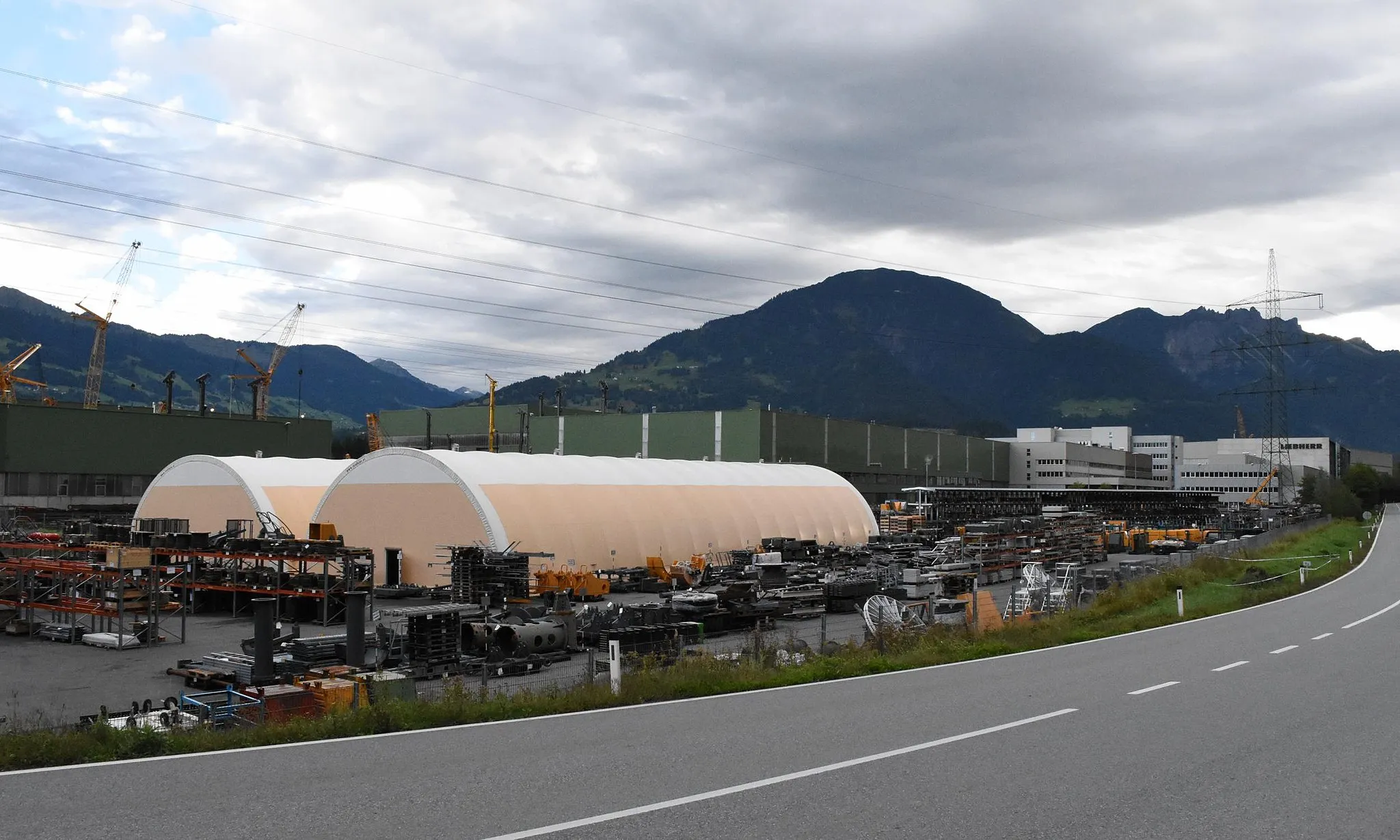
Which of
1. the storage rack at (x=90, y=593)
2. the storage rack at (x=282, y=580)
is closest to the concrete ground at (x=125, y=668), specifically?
the storage rack at (x=90, y=593)

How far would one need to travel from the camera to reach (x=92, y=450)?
74.2m

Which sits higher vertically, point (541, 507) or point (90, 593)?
point (541, 507)

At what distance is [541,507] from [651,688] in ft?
88.8

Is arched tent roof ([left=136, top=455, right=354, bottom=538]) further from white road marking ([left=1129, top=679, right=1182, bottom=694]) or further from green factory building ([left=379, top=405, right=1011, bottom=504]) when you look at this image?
white road marking ([left=1129, top=679, right=1182, bottom=694])

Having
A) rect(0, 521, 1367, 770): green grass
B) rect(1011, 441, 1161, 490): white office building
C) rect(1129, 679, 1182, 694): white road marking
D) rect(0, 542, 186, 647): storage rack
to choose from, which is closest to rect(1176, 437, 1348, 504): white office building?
rect(1011, 441, 1161, 490): white office building

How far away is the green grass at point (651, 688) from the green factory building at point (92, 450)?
58011mm

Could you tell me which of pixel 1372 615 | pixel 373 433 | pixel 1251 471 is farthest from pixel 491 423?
pixel 1251 471

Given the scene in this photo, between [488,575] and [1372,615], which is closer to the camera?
[1372,615]

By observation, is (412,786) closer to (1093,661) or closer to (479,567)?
(1093,661)

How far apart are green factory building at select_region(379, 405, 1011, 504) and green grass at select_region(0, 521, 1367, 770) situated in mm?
55822

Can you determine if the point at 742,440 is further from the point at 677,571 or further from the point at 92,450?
the point at 92,450

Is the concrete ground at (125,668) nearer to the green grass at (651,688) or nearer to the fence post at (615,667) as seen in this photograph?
the fence post at (615,667)

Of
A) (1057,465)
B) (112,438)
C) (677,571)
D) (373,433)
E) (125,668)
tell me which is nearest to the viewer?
(125,668)

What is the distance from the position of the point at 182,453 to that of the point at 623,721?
76.5 metres
